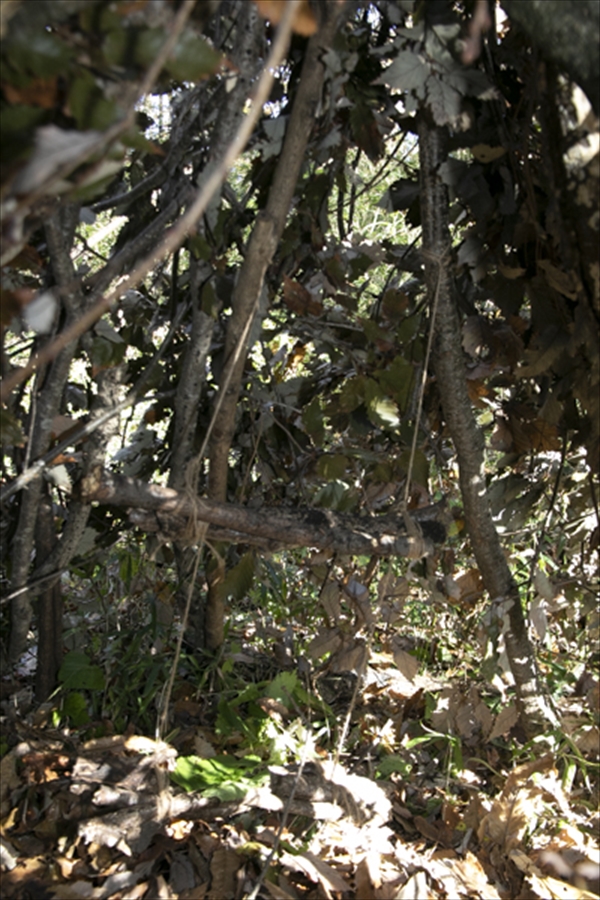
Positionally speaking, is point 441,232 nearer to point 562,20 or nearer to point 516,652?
point 562,20

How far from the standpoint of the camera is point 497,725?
196 centimetres

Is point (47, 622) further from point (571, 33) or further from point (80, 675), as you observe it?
point (571, 33)

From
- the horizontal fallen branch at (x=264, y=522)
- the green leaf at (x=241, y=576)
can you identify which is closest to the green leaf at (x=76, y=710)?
the green leaf at (x=241, y=576)

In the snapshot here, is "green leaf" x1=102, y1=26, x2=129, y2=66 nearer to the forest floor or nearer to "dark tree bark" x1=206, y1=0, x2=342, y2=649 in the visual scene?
"dark tree bark" x1=206, y1=0, x2=342, y2=649

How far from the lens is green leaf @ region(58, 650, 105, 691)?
77.1 inches

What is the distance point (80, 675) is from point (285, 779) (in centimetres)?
61

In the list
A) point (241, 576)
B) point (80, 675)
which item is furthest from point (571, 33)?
point (80, 675)

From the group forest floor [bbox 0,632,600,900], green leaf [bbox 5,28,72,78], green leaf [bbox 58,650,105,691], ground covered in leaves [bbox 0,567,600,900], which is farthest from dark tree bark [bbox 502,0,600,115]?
green leaf [bbox 58,650,105,691]

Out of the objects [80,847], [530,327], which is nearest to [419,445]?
[530,327]

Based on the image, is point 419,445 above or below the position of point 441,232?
below

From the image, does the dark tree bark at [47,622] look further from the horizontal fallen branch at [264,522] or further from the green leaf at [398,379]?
the green leaf at [398,379]

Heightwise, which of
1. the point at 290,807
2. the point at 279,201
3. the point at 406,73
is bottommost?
the point at 290,807

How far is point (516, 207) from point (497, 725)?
4.16 feet

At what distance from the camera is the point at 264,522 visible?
1626 mm
